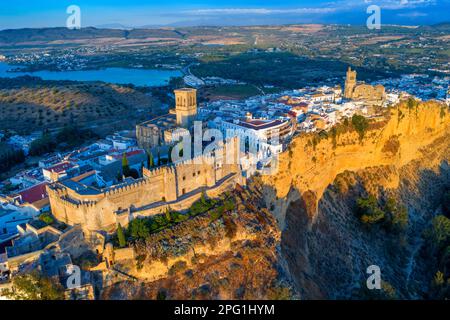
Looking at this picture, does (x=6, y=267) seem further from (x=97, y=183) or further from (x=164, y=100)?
(x=164, y=100)

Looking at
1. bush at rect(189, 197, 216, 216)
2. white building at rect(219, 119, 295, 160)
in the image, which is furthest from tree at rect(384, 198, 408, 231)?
bush at rect(189, 197, 216, 216)

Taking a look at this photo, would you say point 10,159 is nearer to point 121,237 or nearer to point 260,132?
point 260,132

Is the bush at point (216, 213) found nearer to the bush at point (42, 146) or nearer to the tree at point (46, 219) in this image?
the tree at point (46, 219)

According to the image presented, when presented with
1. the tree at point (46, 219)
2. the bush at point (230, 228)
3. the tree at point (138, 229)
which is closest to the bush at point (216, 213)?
the bush at point (230, 228)

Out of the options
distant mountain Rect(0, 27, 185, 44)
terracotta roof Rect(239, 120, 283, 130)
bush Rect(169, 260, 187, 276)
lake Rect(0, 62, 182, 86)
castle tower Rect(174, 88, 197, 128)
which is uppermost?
distant mountain Rect(0, 27, 185, 44)

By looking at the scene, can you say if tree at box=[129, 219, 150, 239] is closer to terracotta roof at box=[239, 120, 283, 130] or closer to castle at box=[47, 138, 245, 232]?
castle at box=[47, 138, 245, 232]

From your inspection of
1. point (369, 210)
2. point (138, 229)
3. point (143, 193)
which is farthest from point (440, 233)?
point (138, 229)

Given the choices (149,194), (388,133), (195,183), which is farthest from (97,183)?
(388,133)
